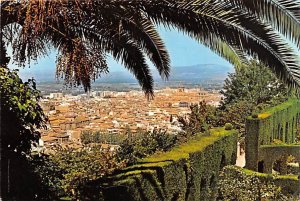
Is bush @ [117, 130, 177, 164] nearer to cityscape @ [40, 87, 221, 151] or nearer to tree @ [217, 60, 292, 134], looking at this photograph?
cityscape @ [40, 87, 221, 151]

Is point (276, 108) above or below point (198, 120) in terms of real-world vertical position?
above

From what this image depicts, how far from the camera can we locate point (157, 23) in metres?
3.53

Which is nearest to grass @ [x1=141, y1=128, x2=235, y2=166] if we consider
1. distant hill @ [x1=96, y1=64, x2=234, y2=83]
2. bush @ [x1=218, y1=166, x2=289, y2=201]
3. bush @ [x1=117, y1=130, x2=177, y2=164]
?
bush @ [x1=117, y1=130, x2=177, y2=164]

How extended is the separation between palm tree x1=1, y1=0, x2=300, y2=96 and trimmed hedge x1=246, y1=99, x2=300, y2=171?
21.0 ft

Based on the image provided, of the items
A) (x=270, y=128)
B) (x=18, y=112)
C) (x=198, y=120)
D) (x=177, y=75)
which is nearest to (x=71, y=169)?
(x=177, y=75)

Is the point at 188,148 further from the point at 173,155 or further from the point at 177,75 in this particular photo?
the point at 177,75

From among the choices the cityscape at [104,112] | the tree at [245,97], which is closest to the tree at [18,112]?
the cityscape at [104,112]

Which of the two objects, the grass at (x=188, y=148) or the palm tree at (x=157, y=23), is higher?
the palm tree at (x=157, y=23)

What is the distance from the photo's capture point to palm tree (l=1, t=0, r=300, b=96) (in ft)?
10.3

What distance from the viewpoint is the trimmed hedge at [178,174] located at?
4738 millimetres

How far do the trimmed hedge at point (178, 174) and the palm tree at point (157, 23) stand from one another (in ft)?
4.64

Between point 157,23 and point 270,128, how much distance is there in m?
7.88

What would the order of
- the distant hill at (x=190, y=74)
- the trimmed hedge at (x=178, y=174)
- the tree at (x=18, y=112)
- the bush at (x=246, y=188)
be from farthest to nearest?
the bush at (x=246, y=188) → the distant hill at (x=190, y=74) → the trimmed hedge at (x=178, y=174) → the tree at (x=18, y=112)

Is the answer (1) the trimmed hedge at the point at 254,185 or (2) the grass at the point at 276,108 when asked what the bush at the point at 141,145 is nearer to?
(1) the trimmed hedge at the point at 254,185
